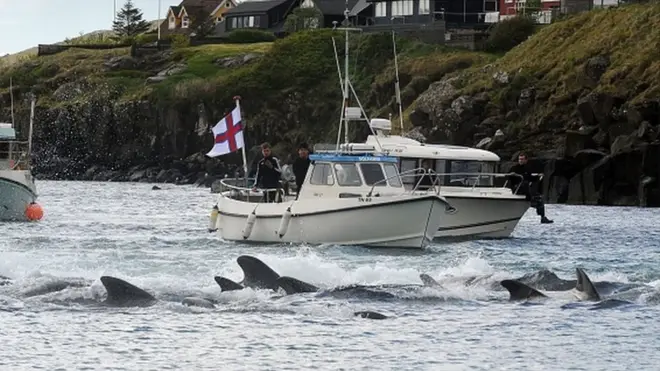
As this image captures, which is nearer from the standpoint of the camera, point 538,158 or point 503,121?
point 538,158

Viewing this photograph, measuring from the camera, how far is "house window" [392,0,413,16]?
127269 mm

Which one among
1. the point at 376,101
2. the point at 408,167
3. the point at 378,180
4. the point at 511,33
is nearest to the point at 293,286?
the point at 378,180

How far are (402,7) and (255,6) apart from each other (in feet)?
141

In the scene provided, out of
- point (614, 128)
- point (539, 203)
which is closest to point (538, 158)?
point (614, 128)

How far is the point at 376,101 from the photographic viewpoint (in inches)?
4414

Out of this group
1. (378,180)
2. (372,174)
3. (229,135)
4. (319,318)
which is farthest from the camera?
(229,135)

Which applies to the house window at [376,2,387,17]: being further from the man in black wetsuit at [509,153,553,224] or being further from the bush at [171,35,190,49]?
the man in black wetsuit at [509,153,553,224]

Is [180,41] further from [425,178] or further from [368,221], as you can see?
[368,221]

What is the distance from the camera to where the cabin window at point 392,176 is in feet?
131

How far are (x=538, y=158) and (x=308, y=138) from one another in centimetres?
4432

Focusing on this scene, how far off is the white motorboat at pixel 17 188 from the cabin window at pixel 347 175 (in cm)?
1461

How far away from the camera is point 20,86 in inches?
5871

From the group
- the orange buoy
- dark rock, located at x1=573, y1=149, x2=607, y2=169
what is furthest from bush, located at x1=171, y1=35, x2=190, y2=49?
the orange buoy

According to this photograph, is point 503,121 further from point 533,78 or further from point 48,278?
point 48,278
